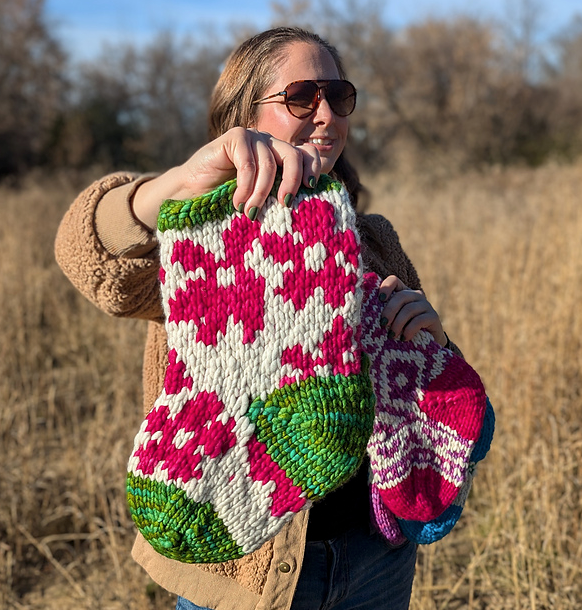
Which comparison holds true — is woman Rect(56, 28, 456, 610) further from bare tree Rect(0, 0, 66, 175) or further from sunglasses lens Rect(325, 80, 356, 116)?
bare tree Rect(0, 0, 66, 175)

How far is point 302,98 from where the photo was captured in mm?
1262

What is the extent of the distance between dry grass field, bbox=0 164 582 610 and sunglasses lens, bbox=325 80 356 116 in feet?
5.31

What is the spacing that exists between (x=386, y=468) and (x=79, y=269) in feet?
2.32

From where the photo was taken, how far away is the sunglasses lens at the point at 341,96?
1277 millimetres

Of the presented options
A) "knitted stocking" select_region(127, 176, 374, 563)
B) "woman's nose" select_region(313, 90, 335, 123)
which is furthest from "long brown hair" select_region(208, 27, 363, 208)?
"knitted stocking" select_region(127, 176, 374, 563)

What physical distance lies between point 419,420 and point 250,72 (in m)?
0.82

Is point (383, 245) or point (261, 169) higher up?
point (261, 169)

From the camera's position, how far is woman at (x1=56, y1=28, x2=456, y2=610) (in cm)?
117

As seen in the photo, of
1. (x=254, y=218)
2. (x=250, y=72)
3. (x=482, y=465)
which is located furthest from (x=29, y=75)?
(x=254, y=218)

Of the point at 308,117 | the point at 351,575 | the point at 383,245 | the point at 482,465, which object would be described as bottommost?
the point at 482,465

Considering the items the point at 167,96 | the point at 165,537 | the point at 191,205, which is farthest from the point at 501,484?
the point at 167,96

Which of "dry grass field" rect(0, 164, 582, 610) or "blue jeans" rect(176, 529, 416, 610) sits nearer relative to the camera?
"blue jeans" rect(176, 529, 416, 610)

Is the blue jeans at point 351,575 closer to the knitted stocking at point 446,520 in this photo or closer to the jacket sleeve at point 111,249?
the knitted stocking at point 446,520

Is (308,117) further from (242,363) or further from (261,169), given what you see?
(242,363)
